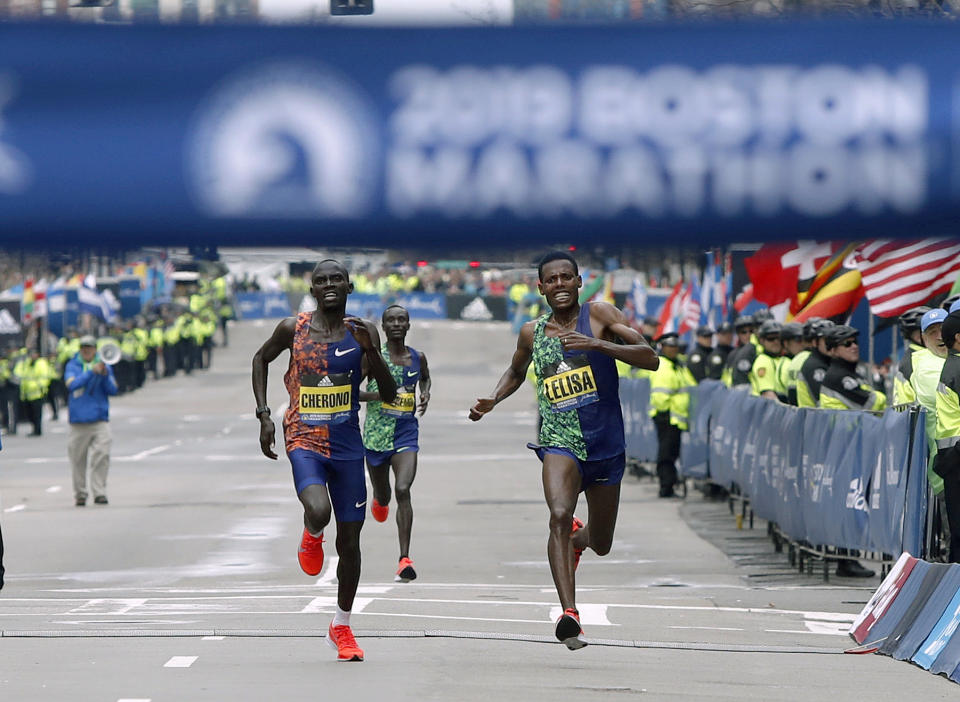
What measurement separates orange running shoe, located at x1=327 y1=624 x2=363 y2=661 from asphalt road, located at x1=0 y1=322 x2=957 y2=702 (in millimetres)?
106

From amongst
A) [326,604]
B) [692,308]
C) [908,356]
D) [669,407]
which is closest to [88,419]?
[669,407]

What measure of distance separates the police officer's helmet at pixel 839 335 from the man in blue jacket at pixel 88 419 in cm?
1036

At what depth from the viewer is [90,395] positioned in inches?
935

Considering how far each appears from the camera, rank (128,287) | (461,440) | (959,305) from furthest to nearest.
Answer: (128,287) < (461,440) < (959,305)

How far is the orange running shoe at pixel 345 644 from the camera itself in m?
10.8

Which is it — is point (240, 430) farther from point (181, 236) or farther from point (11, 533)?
point (181, 236)

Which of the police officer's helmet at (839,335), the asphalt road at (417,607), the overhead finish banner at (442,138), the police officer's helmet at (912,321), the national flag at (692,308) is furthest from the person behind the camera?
the national flag at (692,308)

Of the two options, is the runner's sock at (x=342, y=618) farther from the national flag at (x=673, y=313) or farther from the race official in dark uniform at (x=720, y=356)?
the national flag at (x=673, y=313)

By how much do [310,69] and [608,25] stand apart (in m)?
0.93

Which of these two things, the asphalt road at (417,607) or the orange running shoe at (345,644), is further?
the orange running shoe at (345,644)

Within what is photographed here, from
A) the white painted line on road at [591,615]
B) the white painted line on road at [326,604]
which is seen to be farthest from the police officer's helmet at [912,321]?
the white painted line on road at [326,604]

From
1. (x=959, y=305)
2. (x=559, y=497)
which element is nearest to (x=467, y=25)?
(x=559, y=497)

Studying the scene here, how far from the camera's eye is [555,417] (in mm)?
10820

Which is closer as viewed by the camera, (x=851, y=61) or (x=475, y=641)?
(x=851, y=61)
